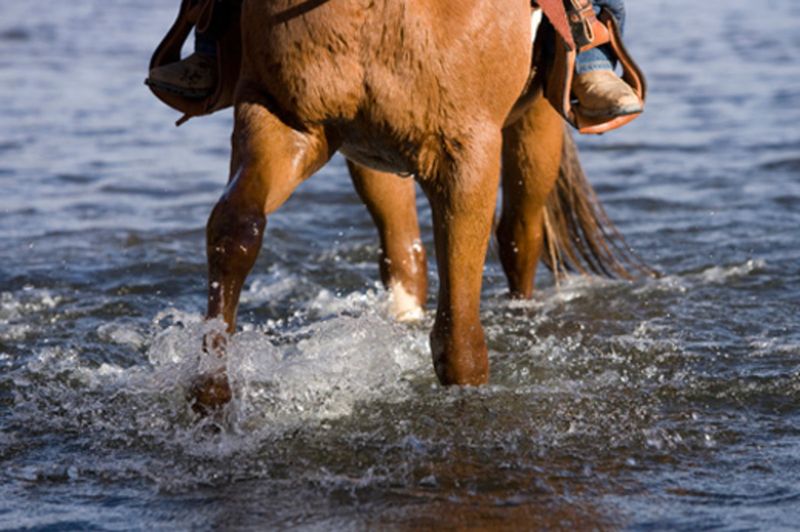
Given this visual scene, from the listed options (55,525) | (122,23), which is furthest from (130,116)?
(55,525)

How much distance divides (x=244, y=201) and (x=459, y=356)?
3.06 feet

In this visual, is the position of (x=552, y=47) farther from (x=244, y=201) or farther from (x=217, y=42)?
(x=244, y=201)

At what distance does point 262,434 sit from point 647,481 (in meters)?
1.19

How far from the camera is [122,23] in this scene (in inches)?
752

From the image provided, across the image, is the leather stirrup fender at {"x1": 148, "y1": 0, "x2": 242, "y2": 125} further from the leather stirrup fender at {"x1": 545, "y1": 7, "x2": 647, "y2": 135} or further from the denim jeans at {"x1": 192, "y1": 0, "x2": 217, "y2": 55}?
the leather stirrup fender at {"x1": 545, "y1": 7, "x2": 647, "y2": 135}

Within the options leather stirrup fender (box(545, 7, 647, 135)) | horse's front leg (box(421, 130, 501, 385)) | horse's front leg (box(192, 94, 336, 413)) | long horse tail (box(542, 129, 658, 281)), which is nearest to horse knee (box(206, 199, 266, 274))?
horse's front leg (box(192, 94, 336, 413))

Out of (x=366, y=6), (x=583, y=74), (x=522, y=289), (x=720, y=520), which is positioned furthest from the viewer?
(x=522, y=289)

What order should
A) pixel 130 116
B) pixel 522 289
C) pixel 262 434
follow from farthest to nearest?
pixel 130 116 < pixel 522 289 < pixel 262 434

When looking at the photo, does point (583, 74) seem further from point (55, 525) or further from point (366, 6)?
point (55, 525)

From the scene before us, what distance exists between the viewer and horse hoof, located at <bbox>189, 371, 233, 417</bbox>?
13.5ft

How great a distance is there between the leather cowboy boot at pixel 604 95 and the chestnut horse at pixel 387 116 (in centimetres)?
54

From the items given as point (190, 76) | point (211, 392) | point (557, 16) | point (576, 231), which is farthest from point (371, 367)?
point (576, 231)

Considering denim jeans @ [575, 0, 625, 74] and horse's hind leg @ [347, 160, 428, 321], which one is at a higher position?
denim jeans @ [575, 0, 625, 74]

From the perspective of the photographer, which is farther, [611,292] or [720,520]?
[611,292]
